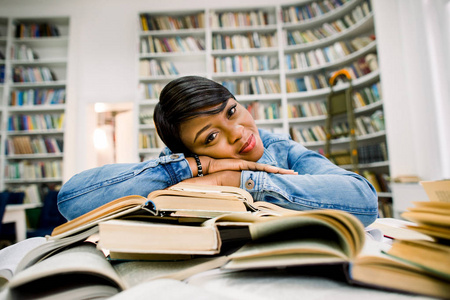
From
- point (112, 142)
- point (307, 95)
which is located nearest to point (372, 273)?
point (307, 95)

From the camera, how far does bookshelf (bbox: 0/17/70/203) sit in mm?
3818

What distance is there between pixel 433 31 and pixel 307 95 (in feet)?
4.90

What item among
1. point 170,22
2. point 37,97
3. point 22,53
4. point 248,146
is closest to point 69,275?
point 248,146

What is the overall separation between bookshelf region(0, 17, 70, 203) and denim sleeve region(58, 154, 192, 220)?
3835 millimetres

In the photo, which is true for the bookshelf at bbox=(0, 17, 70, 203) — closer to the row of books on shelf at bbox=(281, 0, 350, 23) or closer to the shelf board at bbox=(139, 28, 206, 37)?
the shelf board at bbox=(139, 28, 206, 37)

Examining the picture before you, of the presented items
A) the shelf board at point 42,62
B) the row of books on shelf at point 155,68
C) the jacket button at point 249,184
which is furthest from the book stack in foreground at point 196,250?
the shelf board at point 42,62

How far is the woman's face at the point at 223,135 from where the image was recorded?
0.78 metres

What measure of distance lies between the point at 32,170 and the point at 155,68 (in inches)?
93.0

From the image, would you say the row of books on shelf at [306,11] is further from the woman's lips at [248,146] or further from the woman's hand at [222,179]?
the woman's hand at [222,179]

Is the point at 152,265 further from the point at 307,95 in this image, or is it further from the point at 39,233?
the point at 307,95

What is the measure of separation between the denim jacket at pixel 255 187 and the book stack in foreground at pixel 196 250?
200 mm

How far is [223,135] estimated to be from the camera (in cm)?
81

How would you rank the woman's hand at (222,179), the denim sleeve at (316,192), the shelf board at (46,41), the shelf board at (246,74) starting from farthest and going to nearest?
the shelf board at (46,41) → the shelf board at (246,74) → the woman's hand at (222,179) → the denim sleeve at (316,192)

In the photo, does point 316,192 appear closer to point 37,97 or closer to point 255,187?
point 255,187
